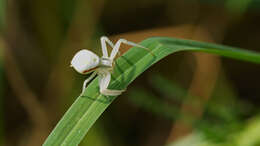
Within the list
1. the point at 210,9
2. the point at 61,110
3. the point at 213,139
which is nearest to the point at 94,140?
the point at 61,110

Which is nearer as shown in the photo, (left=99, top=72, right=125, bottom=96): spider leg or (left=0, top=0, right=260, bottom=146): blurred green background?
(left=99, top=72, right=125, bottom=96): spider leg

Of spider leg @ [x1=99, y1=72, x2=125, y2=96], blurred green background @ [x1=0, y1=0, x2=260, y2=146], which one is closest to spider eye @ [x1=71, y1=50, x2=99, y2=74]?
spider leg @ [x1=99, y1=72, x2=125, y2=96]

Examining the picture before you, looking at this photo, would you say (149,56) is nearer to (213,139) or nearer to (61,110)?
(213,139)

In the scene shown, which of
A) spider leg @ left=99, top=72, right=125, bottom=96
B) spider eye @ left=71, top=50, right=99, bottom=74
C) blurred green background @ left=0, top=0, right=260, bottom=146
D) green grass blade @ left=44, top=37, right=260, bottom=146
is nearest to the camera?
green grass blade @ left=44, top=37, right=260, bottom=146

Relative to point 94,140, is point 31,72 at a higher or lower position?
higher

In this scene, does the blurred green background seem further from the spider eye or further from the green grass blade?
the green grass blade

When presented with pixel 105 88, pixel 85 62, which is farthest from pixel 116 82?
pixel 85 62
